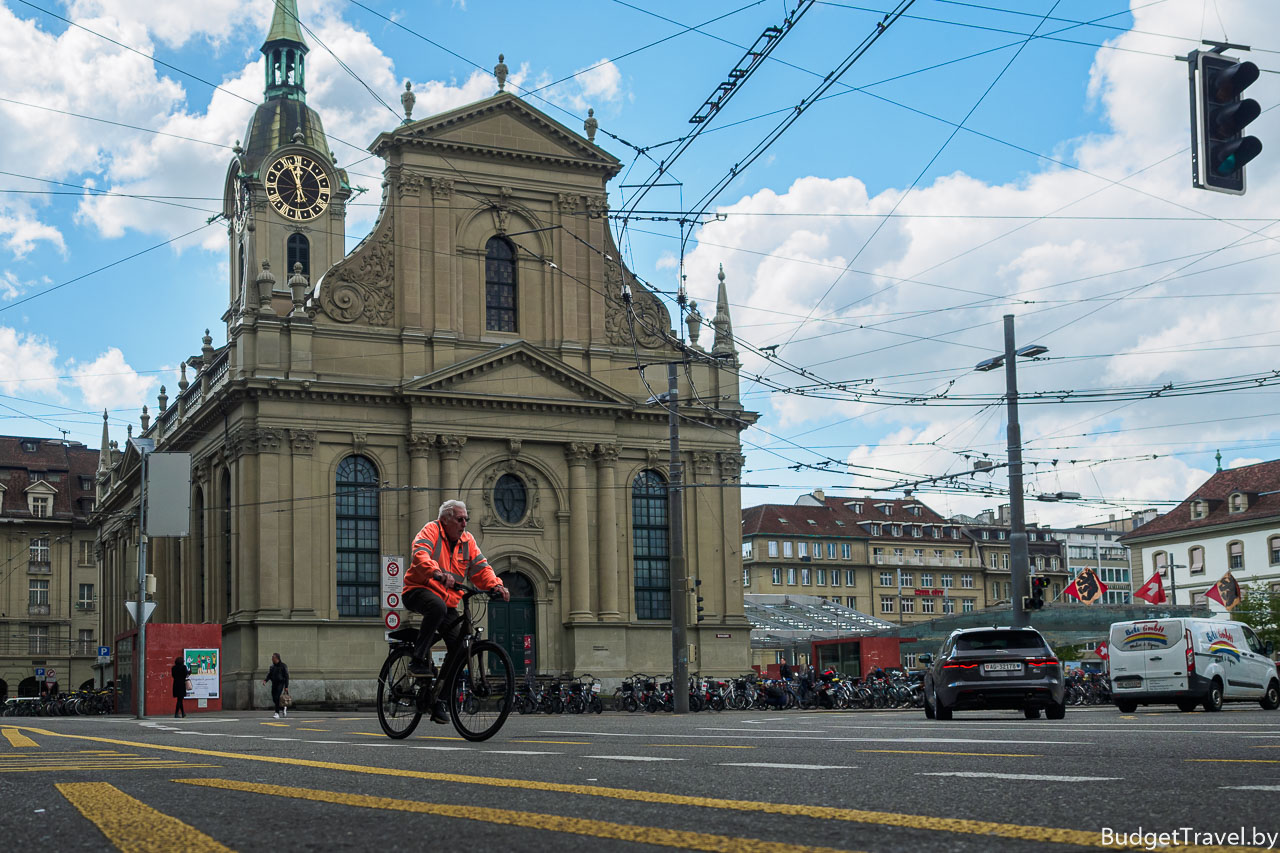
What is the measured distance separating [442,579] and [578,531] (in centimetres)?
3947

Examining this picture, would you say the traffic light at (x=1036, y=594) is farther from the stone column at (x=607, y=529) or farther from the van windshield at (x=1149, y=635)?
the stone column at (x=607, y=529)

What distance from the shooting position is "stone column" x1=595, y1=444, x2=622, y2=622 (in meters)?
50.6

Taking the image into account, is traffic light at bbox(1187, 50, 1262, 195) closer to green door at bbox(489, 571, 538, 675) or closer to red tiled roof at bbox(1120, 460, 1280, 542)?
green door at bbox(489, 571, 538, 675)

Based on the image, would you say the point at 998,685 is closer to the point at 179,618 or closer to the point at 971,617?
the point at 971,617

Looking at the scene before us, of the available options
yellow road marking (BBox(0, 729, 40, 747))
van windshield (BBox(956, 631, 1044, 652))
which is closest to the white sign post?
van windshield (BBox(956, 631, 1044, 652))

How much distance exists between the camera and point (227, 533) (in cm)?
4947

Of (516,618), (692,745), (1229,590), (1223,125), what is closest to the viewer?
(692,745)

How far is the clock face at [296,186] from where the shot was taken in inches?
2532

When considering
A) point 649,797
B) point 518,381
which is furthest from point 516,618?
point 649,797

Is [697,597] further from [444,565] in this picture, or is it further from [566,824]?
[566,824]

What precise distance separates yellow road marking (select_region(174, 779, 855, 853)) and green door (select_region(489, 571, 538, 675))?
43.2m

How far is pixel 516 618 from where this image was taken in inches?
1975

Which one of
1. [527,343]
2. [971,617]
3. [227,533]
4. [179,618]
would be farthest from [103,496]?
[971,617]

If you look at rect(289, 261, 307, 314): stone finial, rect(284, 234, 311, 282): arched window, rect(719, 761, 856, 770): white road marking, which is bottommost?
rect(719, 761, 856, 770): white road marking
